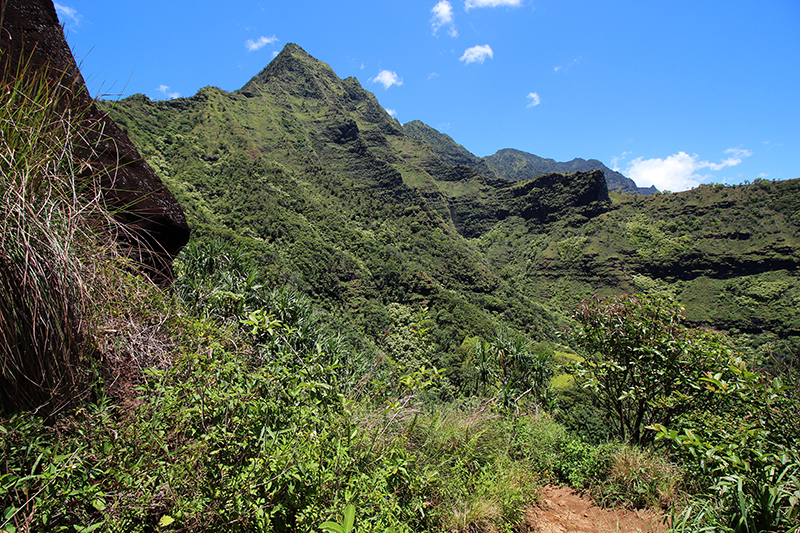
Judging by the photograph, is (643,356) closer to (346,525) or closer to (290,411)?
(290,411)

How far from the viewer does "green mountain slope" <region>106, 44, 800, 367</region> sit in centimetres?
4259

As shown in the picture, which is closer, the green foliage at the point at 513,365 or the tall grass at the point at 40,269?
the tall grass at the point at 40,269

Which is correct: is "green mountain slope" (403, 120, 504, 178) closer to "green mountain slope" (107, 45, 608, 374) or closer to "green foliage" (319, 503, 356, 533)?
"green mountain slope" (107, 45, 608, 374)

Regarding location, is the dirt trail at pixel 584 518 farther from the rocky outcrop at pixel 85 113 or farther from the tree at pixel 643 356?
the rocky outcrop at pixel 85 113

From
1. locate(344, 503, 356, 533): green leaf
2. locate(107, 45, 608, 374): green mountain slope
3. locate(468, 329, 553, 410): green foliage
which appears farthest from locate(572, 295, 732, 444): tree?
locate(107, 45, 608, 374): green mountain slope

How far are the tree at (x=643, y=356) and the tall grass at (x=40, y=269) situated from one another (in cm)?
484

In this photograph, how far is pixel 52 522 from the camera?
1348 millimetres

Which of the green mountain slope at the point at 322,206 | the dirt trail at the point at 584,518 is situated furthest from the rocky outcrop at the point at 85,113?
the green mountain slope at the point at 322,206

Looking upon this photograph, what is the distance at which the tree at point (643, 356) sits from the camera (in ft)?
13.0

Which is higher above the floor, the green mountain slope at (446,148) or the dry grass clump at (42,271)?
the green mountain slope at (446,148)

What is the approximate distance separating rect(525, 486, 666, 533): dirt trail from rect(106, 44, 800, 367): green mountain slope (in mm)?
18920

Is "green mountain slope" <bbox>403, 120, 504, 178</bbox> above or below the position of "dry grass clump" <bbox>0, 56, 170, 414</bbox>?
above

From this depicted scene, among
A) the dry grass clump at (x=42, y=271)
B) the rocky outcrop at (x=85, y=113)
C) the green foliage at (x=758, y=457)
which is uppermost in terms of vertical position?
the rocky outcrop at (x=85, y=113)

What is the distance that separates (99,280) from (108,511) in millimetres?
1217
